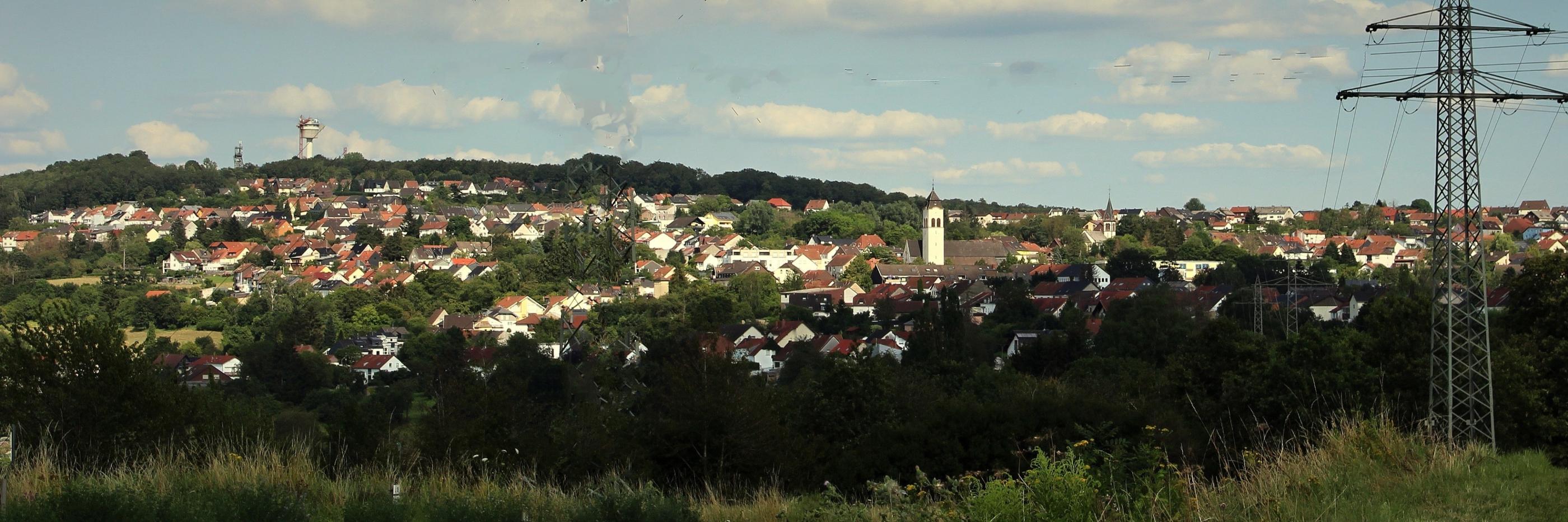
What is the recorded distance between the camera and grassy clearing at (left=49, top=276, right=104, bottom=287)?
201ft

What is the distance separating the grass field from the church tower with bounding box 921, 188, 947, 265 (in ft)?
127

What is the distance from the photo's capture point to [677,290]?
2093 inches

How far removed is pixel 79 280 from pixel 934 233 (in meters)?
42.3

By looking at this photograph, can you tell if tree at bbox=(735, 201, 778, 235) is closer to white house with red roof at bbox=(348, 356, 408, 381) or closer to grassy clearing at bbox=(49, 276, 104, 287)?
grassy clearing at bbox=(49, 276, 104, 287)

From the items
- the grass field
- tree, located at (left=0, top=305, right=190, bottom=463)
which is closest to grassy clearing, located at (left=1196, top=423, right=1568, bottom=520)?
tree, located at (left=0, top=305, right=190, bottom=463)

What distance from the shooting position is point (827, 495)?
5727 millimetres

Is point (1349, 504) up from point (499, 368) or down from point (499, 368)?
up

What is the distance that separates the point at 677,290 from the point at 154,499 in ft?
156

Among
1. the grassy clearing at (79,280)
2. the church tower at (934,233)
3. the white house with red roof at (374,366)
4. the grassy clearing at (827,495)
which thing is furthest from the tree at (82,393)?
the church tower at (934,233)

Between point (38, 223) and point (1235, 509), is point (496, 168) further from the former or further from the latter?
point (1235, 509)

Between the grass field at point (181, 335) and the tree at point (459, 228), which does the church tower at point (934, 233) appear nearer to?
the tree at point (459, 228)

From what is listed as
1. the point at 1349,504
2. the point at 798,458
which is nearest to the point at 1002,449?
the point at 798,458

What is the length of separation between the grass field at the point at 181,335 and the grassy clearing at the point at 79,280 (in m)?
13.2

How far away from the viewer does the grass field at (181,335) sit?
45.8 metres
